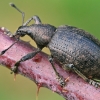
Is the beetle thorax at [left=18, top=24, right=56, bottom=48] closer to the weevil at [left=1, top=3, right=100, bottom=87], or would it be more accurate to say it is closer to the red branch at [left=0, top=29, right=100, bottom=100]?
the weevil at [left=1, top=3, right=100, bottom=87]

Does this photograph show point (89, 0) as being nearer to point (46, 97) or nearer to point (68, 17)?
point (68, 17)

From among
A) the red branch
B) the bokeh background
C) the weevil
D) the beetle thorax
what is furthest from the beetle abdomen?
the bokeh background

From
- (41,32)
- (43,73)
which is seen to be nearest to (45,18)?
(41,32)

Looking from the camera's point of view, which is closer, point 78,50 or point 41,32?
point 78,50

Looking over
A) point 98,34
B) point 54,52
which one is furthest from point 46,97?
point 54,52

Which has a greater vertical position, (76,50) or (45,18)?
(76,50)

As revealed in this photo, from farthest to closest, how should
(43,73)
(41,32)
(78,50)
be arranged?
(41,32), (78,50), (43,73)

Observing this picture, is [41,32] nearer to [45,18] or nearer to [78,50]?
[78,50]
